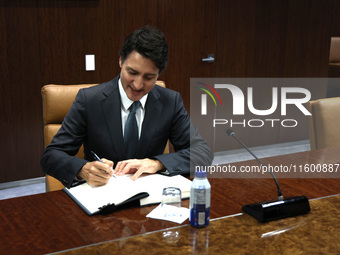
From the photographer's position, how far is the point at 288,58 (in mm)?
4750

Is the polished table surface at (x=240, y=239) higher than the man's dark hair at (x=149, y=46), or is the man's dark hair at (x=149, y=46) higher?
the man's dark hair at (x=149, y=46)

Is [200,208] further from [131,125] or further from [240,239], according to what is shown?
[131,125]

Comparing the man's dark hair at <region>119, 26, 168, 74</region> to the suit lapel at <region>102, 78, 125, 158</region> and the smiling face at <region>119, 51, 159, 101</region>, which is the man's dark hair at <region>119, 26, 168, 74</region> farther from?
the suit lapel at <region>102, 78, 125, 158</region>

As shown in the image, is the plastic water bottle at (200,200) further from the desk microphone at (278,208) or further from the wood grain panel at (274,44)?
the wood grain panel at (274,44)

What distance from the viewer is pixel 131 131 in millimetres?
2037

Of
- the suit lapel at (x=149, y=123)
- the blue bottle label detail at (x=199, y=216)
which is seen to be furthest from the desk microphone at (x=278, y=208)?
Result: the suit lapel at (x=149, y=123)

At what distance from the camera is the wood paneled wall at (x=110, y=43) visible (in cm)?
338

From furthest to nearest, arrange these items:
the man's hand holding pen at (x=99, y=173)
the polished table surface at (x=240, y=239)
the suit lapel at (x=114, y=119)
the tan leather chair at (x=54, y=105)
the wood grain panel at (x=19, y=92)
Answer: the wood grain panel at (x=19, y=92)
the tan leather chair at (x=54, y=105)
the suit lapel at (x=114, y=119)
the man's hand holding pen at (x=99, y=173)
the polished table surface at (x=240, y=239)

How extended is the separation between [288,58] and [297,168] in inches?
120

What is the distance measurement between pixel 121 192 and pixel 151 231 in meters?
0.25

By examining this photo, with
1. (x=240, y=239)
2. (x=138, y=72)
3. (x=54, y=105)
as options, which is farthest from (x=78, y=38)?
(x=240, y=239)

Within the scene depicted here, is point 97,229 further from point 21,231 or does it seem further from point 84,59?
point 84,59

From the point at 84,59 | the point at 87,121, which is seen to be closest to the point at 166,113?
the point at 87,121

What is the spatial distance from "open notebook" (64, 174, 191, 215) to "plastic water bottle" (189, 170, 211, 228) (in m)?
0.22
